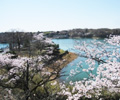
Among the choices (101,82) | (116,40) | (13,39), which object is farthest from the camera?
(13,39)

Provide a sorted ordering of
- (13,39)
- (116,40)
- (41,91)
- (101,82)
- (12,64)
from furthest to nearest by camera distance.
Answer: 1. (13,39)
2. (41,91)
3. (12,64)
4. (116,40)
5. (101,82)

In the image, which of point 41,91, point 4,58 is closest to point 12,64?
point 4,58

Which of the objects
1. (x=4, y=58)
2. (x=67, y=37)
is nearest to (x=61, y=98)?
(x=4, y=58)

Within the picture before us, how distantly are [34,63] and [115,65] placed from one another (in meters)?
6.26

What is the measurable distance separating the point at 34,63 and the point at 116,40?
5659 mm

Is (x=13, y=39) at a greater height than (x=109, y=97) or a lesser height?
greater

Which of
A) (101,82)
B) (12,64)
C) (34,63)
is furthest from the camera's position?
(34,63)

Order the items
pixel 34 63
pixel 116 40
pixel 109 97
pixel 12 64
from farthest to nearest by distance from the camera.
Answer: pixel 34 63, pixel 12 64, pixel 109 97, pixel 116 40

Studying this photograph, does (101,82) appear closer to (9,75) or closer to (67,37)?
(9,75)

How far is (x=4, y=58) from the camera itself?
24.3 feet

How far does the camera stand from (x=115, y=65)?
353 cm

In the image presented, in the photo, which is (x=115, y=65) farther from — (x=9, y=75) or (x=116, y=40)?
(x=9, y=75)

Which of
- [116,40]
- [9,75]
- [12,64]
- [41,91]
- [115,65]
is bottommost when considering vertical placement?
[41,91]

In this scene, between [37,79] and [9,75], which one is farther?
[37,79]
